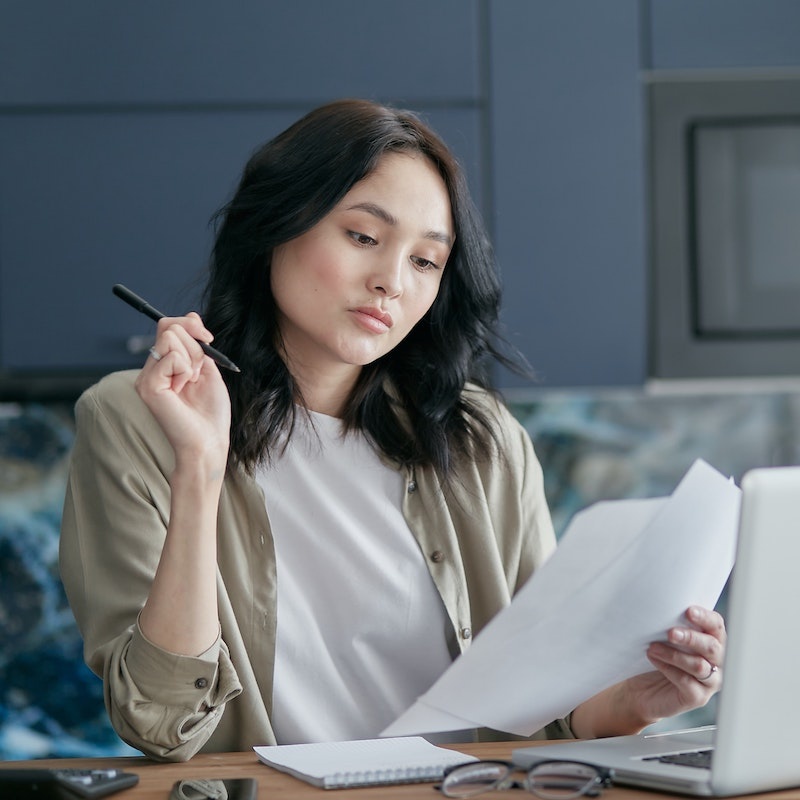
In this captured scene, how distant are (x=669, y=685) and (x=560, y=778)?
0.96 ft

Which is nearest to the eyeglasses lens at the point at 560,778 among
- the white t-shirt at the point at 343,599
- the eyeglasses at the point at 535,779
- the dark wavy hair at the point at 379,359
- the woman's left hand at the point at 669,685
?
the eyeglasses at the point at 535,779

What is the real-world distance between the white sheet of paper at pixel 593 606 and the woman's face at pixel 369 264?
516 mm

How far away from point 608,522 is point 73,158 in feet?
5.25

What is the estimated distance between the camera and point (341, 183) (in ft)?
4.55

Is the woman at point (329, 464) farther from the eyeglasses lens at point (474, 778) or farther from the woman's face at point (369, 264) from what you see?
the eyeglasses lens at point (474, 778)

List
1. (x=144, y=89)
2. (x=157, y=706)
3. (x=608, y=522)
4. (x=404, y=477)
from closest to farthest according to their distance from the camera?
(x=608, y=522), (x=157, y=706), (x=404, y=477), (x=144, y=89)

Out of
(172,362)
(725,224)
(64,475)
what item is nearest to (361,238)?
(172,362)

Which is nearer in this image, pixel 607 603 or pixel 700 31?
pixel 607 603

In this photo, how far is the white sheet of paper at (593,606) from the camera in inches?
35.0

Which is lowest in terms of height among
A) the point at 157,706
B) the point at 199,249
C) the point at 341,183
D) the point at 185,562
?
the point at 157,706

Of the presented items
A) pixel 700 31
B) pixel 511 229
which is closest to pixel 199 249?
pixel 511 229

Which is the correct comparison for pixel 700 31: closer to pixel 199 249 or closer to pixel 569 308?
pixel 569 308

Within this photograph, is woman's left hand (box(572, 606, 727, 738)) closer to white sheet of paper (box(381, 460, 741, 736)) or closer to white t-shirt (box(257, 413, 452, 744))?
white sheet of paper (box(381, 460, 741, 736))

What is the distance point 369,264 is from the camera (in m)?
1.37
